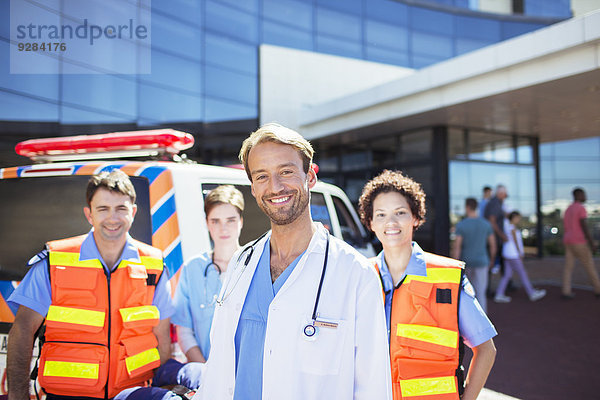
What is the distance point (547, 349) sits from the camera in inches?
212

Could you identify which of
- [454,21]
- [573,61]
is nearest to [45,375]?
[573,61]

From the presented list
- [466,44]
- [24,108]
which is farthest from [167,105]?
[466,44]

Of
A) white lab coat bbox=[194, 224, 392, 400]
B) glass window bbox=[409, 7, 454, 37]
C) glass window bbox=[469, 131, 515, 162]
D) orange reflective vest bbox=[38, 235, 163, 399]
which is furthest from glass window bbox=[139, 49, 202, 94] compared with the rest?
white lab coat bbox=[194, 224, 392, 400]

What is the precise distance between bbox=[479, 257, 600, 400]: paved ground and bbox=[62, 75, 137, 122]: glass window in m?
10.3

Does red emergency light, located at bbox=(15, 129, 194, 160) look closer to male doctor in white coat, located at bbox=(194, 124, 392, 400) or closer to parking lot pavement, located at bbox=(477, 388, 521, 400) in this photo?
male doctor in white coat, located at bbox=(194, 124, 392, 400)

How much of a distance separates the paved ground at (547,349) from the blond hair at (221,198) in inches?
122

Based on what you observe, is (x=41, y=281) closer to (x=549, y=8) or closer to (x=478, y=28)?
(x=478, y=28)

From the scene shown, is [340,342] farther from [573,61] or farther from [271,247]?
[573,61]

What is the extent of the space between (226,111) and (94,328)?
39.8 ft

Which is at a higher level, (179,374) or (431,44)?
(431,44)

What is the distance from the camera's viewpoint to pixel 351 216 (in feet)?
14.8

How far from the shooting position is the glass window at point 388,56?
54.9ft

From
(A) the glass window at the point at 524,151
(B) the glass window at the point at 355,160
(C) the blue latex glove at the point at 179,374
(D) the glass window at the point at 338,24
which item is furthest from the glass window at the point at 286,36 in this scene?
(C) the blue latex glove at the point at 179,374

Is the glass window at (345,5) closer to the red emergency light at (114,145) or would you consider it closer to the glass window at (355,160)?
the glass window at (355,160)
